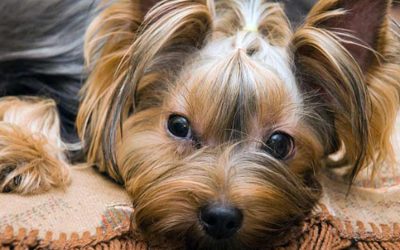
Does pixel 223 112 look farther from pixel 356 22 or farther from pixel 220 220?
pixel 356 22

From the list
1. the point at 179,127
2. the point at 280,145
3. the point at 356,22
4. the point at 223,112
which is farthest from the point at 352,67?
the point at 179,127

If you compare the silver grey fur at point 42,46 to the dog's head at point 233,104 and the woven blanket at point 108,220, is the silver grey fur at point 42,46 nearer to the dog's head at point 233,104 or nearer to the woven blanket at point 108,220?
the dog's head at point 233,104

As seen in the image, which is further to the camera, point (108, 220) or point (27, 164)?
point (27, 164)

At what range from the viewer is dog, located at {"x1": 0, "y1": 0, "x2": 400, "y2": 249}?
1919mm

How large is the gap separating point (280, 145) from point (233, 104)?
0.73 ft

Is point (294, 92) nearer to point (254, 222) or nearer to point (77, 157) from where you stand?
point (254, 222)

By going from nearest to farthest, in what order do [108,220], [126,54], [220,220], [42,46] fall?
[220,220]
[108,220]
[126,54]
[42,46]

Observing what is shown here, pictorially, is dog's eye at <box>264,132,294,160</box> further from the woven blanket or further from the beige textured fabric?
the beige textured fabric

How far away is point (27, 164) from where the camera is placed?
7.24 ft

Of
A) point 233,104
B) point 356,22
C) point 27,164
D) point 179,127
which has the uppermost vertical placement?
point 356,22

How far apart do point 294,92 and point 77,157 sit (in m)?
0.79

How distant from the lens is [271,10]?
7.77ft

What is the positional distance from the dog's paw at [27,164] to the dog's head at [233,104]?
151 mm

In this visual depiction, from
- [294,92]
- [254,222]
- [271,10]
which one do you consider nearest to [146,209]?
[254,222]
